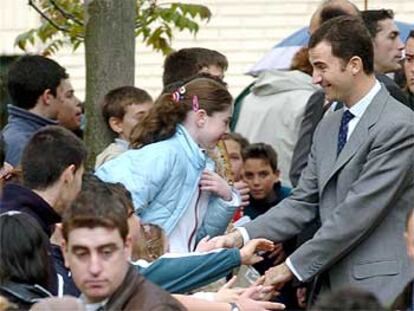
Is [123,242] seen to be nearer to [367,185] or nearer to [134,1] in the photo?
[367,185]

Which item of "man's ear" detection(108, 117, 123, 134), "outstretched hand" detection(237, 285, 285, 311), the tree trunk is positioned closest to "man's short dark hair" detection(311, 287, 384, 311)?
"outstretched hand" detection(237, 285, 285, 311)

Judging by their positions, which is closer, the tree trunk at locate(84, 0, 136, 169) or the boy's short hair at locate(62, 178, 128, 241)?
the boy's short hair at locate(62, 178, 128, 241)

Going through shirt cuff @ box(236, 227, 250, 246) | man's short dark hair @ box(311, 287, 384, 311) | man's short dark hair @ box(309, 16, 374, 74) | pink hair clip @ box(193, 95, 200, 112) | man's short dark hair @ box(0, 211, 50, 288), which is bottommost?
shirt cuff @ box(236, 227, 250, 246)

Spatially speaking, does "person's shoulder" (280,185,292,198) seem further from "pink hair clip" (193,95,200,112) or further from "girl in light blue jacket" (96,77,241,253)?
"pink hair clip" (193,95,200,112)

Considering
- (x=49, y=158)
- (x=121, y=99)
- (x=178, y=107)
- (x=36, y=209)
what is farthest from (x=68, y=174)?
(x=121, y=99)

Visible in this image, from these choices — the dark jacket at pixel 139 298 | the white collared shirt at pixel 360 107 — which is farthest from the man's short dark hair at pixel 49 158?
the dark jacket at pixel 139 298

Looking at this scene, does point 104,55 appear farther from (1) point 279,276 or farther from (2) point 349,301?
(2) point 349,301

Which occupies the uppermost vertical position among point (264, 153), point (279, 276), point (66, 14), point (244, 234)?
point (66, 14)

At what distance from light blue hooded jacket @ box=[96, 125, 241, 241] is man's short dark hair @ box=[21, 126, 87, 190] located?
26 centimetres

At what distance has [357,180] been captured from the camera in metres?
8.05

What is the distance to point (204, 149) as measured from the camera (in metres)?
8.52

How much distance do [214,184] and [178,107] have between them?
405mm

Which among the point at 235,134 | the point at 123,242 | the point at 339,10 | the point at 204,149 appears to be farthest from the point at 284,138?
the point at 123,242

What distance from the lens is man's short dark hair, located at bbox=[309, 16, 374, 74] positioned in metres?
8.18
